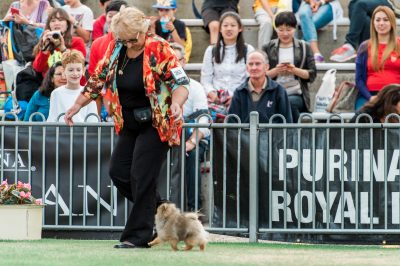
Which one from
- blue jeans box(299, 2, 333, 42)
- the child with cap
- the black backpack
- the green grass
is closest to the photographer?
the green grass

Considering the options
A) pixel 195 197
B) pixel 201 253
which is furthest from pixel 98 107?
pixel 201 253

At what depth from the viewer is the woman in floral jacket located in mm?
12055

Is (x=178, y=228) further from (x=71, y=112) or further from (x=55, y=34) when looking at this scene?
(x=55, y=34)

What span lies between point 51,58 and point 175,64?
506cm

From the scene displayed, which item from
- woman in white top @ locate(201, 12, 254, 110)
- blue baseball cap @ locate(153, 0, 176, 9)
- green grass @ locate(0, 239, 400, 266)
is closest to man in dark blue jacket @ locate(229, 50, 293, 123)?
woman in white top @ locate(201, 12, 254, 110)

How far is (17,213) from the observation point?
1345 centimetres

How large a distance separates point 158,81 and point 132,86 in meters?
0.24

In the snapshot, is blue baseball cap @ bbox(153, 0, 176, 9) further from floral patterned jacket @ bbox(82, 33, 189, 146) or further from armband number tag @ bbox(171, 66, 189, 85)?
armband number tag @ bbox(171, 66, 189, 85)

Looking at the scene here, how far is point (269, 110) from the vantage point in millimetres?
15359

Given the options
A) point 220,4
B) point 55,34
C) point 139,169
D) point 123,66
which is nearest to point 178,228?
point 139,169

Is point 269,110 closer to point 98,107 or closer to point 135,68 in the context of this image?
point 98,107

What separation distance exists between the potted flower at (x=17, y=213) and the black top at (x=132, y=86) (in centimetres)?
189

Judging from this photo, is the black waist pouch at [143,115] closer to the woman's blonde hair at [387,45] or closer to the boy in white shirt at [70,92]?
the boy in white shirt at [70,92]

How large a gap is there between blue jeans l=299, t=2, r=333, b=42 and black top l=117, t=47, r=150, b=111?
7.49 meters
